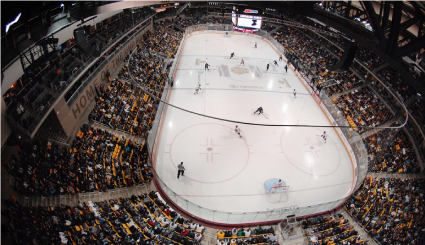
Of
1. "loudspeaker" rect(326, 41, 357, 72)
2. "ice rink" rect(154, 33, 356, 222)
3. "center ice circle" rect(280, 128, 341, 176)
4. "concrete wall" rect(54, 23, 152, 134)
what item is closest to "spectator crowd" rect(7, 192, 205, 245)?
"ice rink" rect(154, 33, 356, 222)

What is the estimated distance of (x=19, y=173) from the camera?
398 inches

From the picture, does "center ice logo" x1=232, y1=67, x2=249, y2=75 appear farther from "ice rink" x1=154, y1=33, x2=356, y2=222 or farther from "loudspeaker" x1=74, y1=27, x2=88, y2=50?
"loudspeaker" x1=74, y1=27, x2=88, y2=50

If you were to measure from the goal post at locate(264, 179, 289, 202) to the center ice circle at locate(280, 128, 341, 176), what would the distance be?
2055 mm

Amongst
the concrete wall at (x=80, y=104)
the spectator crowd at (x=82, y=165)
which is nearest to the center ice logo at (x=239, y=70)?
the concrete wall at (x=80, y=104)

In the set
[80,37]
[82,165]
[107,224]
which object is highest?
[80,37]

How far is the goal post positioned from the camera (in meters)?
13.1

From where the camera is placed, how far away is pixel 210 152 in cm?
1538

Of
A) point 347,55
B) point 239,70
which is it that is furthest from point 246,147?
point 239,70

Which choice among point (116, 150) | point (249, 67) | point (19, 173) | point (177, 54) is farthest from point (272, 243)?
point (177, 54)

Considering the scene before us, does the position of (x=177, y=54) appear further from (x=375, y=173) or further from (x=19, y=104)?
(x=375, y=173)

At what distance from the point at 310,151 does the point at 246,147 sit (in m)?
4.12

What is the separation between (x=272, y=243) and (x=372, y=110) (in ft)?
50.6

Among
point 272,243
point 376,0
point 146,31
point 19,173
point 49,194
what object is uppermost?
point 376,0

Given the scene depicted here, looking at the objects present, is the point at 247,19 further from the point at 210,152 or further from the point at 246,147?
the point at 210,152
